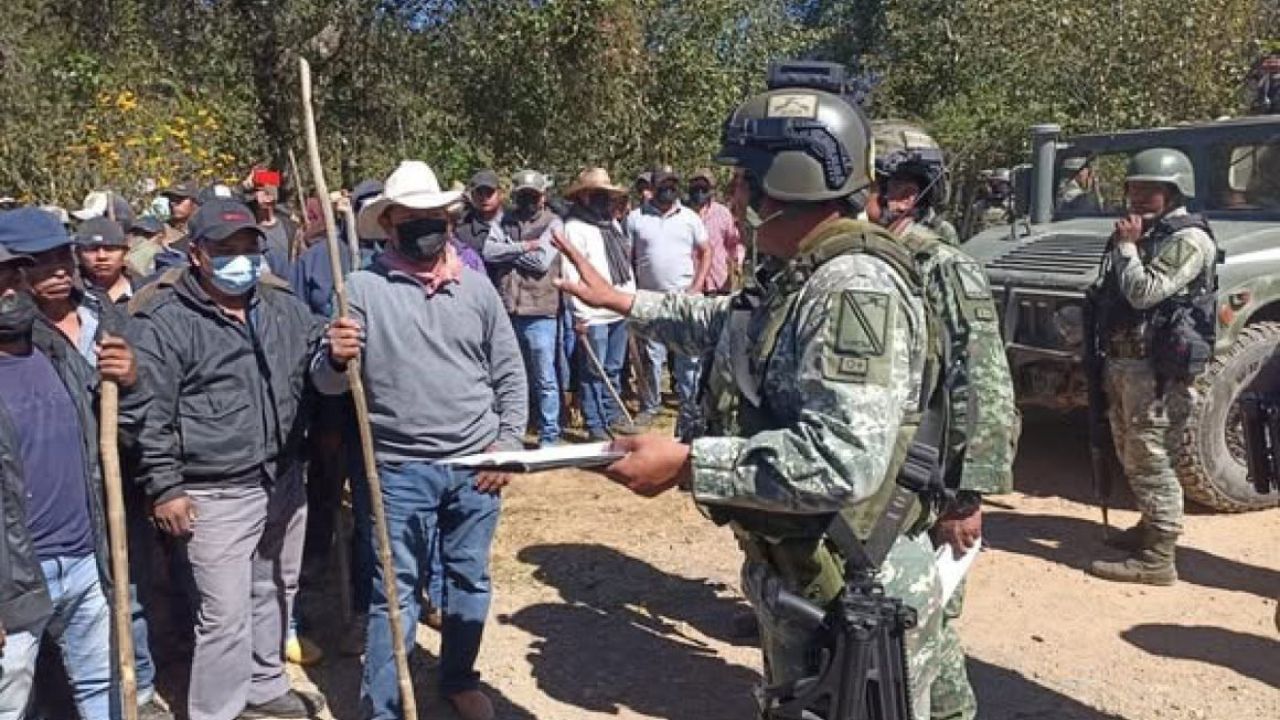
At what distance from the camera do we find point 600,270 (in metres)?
7.70

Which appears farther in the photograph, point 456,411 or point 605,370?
point 605,370

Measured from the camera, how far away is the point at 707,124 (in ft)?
48.6

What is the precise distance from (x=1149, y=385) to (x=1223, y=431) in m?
1.06

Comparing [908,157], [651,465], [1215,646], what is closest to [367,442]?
[651,465]

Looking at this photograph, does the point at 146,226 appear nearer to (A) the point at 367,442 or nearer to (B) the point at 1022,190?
(A) the point at 367,442

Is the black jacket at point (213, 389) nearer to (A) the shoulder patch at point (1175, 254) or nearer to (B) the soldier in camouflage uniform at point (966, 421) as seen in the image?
(B) the soldier in camouflage uniform at point (966, 421)

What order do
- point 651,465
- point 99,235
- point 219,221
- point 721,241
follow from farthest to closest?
1. point 721,241
2. point 99,235
3. point 219,221
4. point 651,465

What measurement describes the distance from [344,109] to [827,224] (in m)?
11.6

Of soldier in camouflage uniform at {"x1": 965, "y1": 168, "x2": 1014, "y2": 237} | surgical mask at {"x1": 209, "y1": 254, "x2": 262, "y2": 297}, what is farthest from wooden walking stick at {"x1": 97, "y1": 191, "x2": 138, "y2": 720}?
soldier in camouflage uniform at {"x1": 965, "y1": 168, "x2": 1014, "y2": 237}

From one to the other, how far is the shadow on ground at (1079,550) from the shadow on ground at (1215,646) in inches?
21.3

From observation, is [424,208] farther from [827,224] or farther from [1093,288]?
[1093,288]

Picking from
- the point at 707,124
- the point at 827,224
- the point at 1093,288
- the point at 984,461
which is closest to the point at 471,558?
the point at 984,461

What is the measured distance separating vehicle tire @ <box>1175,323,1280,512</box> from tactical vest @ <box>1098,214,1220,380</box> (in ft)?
2.65

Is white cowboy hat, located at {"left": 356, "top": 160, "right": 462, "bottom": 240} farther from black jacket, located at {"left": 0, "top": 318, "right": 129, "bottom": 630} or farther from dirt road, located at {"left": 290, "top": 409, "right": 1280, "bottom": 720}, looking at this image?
dirt road, located at {"left": 290, "top": 409, "right": 1280, "bottom": 720}
